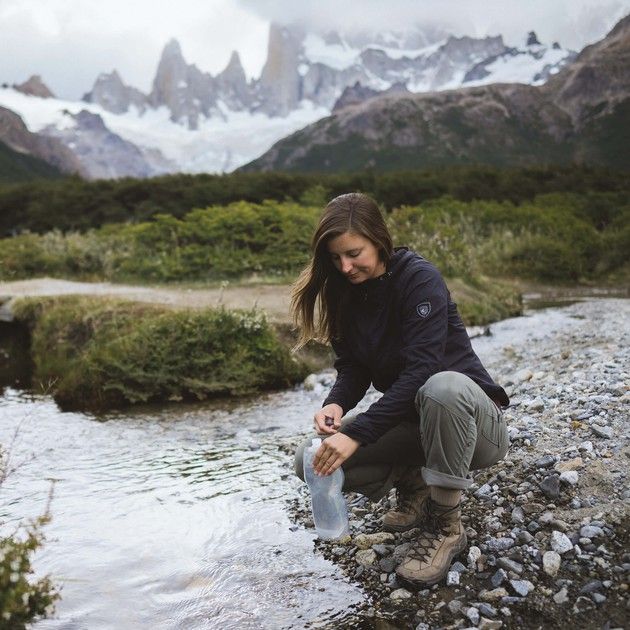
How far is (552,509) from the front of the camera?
12.4 feet

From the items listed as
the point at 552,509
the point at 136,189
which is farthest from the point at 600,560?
the point at 136,189

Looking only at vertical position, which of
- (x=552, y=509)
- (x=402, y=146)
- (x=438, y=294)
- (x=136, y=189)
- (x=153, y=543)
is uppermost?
(x=402, y=146)

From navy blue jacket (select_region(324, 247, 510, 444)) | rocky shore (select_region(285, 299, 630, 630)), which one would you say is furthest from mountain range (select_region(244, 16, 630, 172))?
navy blue jacket (select_region(324, 247, 510, 444))

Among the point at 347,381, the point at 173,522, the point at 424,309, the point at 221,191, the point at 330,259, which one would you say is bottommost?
the point at 173,522

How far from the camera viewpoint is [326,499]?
3.84 m

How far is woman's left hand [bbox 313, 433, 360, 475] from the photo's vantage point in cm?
329

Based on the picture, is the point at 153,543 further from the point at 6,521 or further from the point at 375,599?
the point at 375,599

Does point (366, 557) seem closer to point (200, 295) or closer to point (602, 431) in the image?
point (602, 431)

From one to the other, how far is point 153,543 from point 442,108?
159m

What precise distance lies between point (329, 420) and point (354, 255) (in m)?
0.97

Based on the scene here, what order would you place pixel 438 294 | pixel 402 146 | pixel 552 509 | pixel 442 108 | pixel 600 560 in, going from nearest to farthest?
pixel 600 560 → pixel 438 294 → pixel 552 509 → pixel 402 146 → pixel 442 108

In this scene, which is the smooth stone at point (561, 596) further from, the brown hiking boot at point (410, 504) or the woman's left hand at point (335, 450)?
the woman's left hand at point (335, 450)

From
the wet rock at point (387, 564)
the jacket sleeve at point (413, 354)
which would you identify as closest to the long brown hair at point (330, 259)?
the jacket sleeve at point (413, 354)

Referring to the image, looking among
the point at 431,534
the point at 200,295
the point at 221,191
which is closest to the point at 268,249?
the point at 200,295
